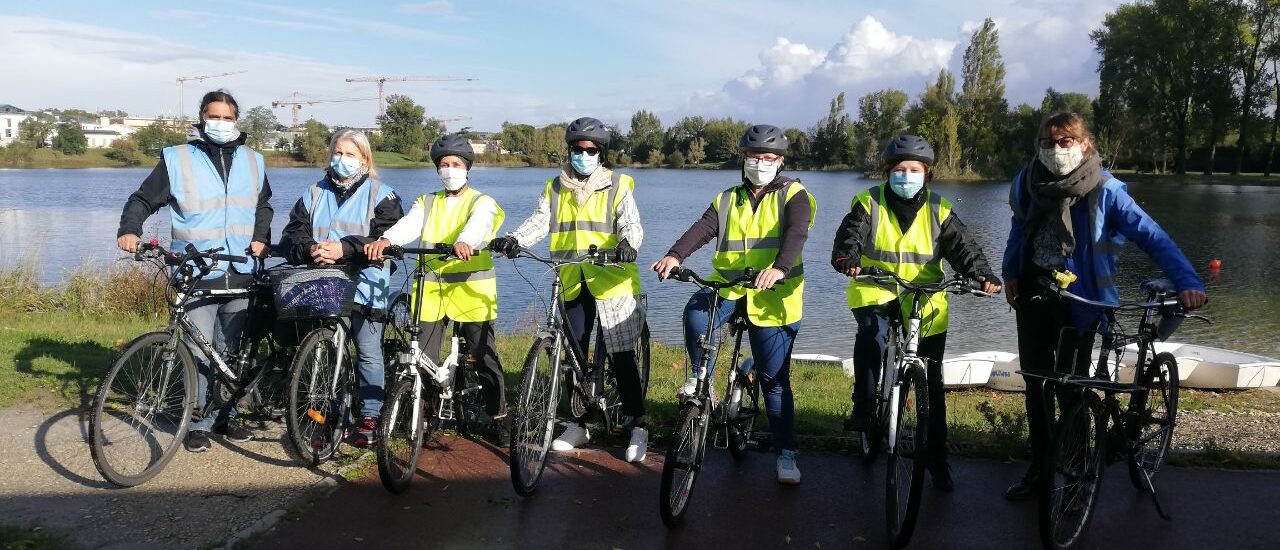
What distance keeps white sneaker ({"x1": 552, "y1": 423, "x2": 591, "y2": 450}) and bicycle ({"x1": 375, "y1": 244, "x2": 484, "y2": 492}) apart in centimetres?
56

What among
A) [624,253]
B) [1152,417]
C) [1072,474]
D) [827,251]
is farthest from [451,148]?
[827,251]

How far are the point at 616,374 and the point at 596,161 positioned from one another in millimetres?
1323

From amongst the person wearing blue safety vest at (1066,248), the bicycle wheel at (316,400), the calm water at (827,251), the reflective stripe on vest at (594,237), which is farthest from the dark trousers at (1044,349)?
the bicycle wheel at (316,400)

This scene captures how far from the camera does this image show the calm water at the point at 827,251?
14.7 metres

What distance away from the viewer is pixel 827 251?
23266mm

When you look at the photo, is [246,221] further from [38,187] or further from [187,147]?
[38,187]

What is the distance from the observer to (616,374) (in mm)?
5891

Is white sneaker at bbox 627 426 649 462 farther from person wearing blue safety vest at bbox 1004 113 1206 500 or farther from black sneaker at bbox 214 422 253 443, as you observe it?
black sneaker at bbox 214 422 253 443

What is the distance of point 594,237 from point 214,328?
7.76 feet

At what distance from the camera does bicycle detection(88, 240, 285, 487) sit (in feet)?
15.8

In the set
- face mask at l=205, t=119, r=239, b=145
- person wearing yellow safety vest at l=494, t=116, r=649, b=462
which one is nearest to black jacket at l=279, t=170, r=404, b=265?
face mask at l=205, t=119, r=239, b=145

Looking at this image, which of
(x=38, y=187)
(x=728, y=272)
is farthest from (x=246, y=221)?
(x=38, y=187)

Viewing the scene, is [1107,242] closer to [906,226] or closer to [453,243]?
[906,226]

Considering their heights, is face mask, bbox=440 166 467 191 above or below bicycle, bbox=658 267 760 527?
above
